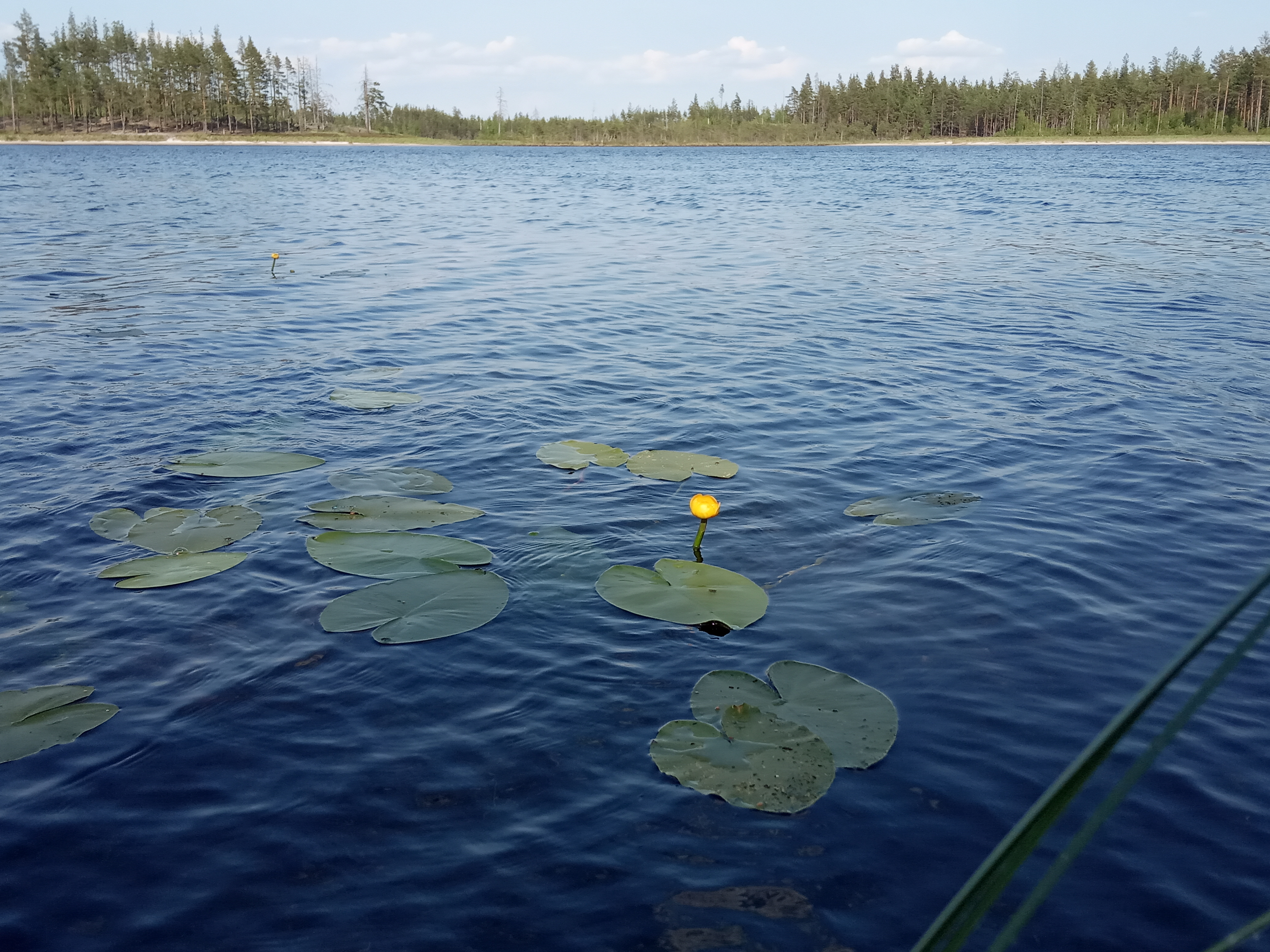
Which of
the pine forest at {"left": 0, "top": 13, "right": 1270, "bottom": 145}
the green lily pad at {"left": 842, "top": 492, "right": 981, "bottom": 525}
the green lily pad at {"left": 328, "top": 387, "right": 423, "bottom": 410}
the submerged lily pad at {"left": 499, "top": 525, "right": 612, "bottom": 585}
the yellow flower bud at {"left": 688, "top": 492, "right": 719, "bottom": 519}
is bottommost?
the submerged lily pad at {"left": 499, "top": 525, "right": 612, "bottom": 585}

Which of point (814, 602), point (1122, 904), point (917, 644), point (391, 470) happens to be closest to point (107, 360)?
point (391, 470)

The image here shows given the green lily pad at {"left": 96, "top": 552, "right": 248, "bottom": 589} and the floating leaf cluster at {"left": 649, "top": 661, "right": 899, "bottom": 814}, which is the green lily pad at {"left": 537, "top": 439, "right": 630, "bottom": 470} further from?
the floating leaf cluster at {"left": 649, "top": 661, "right": 899, "bottom": 814}

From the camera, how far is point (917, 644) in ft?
14.5

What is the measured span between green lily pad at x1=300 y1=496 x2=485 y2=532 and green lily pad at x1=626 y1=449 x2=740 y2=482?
137cm

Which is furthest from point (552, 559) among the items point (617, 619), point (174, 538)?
point (174, 538)

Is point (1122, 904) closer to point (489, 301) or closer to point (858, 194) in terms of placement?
point (489, 301)

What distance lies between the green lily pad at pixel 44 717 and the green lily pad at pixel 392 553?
141 centimetres

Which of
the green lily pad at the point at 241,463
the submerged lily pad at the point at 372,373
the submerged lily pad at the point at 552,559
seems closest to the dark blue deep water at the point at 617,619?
the submerged lily pad at the point at 552,559

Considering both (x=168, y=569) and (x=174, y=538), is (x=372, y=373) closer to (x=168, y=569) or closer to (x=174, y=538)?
(x=174, y=538)

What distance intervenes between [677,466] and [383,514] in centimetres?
223

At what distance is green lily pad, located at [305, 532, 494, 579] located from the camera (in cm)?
495

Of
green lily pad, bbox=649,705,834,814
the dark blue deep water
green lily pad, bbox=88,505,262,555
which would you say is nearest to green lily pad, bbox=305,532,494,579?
the dark blue deep water

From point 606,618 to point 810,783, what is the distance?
62.5 inches

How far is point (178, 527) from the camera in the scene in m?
5.55
